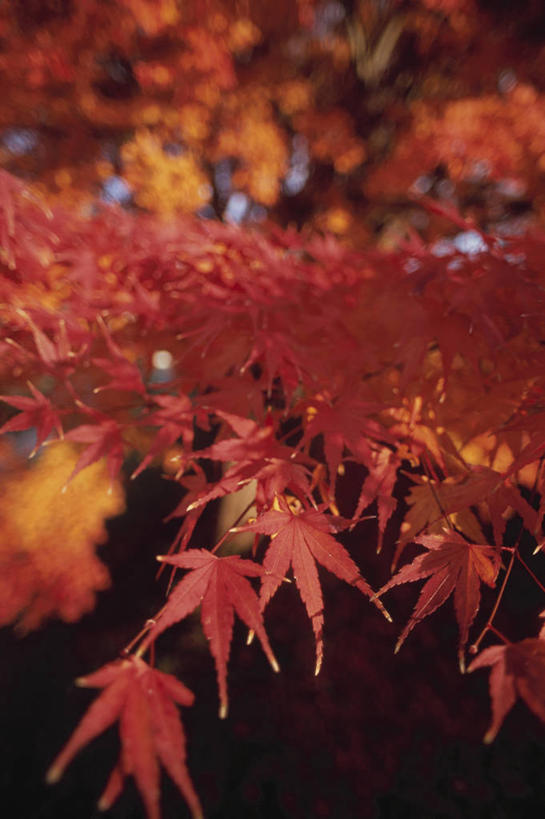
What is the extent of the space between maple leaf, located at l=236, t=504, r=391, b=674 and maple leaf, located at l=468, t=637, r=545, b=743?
0.77 feet

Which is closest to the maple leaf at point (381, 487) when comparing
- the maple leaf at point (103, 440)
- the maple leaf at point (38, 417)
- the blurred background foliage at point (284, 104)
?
the maple leaf at point (103, 440)

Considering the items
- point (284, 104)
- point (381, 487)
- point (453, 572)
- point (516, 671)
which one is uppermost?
point (284, 104)

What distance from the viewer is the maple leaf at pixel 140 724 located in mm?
606

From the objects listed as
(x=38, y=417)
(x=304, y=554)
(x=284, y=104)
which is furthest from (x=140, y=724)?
(x=284, y=104)

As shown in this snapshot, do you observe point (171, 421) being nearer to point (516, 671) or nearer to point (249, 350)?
point (249, 350)

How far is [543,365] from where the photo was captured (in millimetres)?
1178

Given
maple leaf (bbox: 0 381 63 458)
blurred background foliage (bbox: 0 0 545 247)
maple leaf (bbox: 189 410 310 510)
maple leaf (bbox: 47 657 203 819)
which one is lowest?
maple leaf (bbox: 47 657 203 819)

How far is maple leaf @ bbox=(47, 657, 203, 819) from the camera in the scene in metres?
0.61

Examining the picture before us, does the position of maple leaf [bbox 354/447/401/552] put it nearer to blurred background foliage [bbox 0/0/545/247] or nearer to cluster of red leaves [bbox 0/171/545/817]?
cluster of red leaves [bbox 0/171/545/817]

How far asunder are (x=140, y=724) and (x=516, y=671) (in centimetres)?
70

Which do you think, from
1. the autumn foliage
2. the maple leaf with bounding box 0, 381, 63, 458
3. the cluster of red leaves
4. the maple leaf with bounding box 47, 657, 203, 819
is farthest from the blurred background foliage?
the maple leaf with bounding box 47, 657, 203, 819

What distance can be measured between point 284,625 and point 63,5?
18.1ft

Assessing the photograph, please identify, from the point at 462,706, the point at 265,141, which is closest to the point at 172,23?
the point at 265,141

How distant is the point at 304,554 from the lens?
0.90 metres
